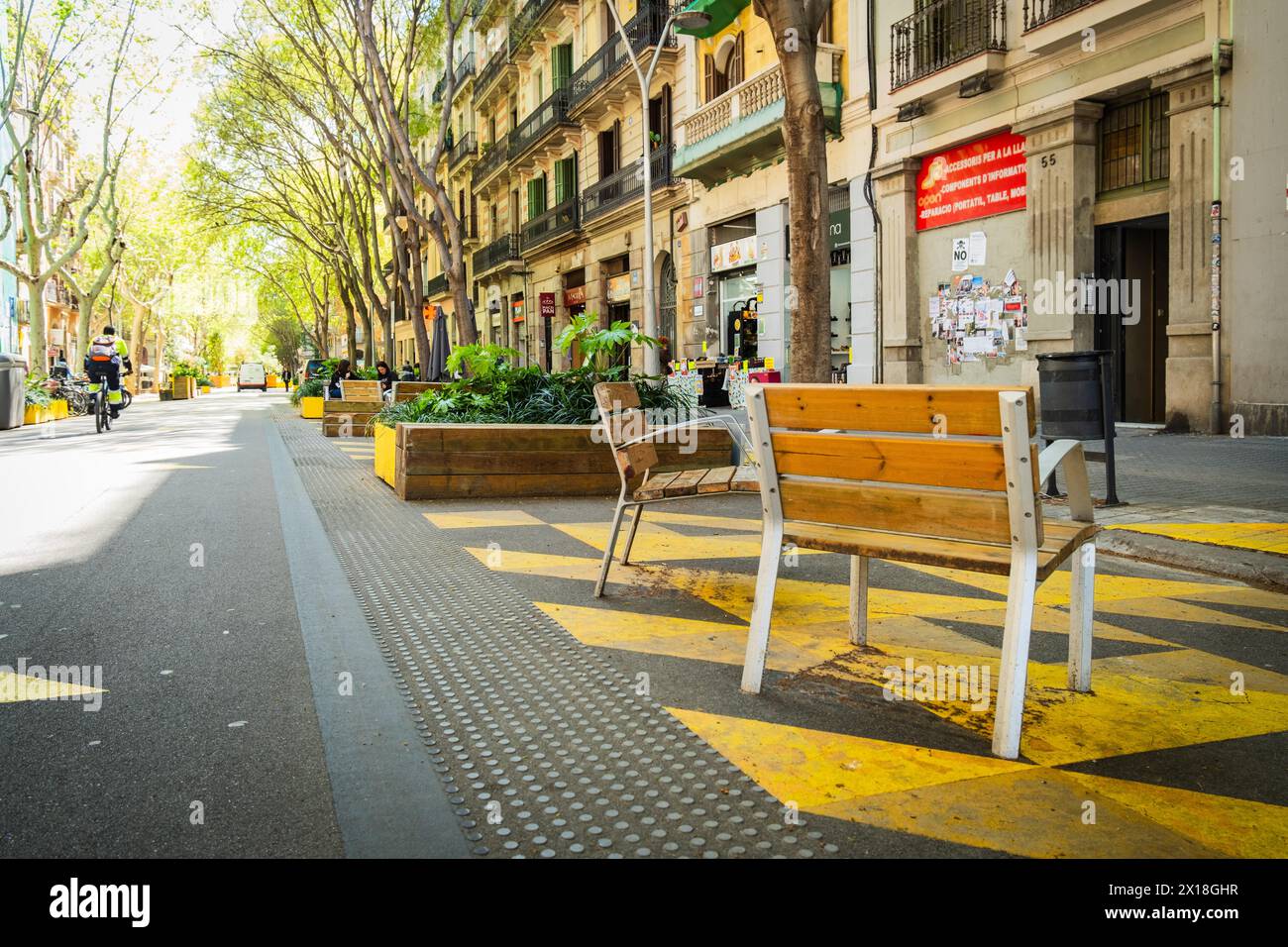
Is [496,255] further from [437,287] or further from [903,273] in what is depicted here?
[903,273]

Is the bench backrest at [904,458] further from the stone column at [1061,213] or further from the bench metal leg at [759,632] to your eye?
the stone column at [1061,213]

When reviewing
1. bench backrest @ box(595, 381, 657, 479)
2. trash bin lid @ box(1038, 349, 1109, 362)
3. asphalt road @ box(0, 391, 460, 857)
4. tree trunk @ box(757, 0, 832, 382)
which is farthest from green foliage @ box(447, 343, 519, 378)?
bench backrest @ box(595, 381, 657, 479)

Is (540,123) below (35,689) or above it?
above

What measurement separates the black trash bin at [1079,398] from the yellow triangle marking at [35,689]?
21.7ft

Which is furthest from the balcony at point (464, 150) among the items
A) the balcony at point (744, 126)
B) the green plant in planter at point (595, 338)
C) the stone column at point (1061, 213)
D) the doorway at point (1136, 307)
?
the green plant in planter at point (595, 338)

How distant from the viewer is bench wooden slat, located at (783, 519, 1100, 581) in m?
3.17

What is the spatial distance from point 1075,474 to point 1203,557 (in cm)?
279

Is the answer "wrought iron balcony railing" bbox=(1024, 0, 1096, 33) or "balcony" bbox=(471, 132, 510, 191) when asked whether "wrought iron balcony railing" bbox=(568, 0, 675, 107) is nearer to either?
"balcony" bbox=(471, 132, 510, 191)

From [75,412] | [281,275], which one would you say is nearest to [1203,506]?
[75,412]

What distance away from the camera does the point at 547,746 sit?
3076mm

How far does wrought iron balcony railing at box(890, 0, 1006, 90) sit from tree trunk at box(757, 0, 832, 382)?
7589mm

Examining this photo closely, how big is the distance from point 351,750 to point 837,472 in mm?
1771

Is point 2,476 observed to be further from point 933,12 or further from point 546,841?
point 933,12

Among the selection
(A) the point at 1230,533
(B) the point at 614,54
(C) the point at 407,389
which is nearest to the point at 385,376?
(C) the point at 407,389
